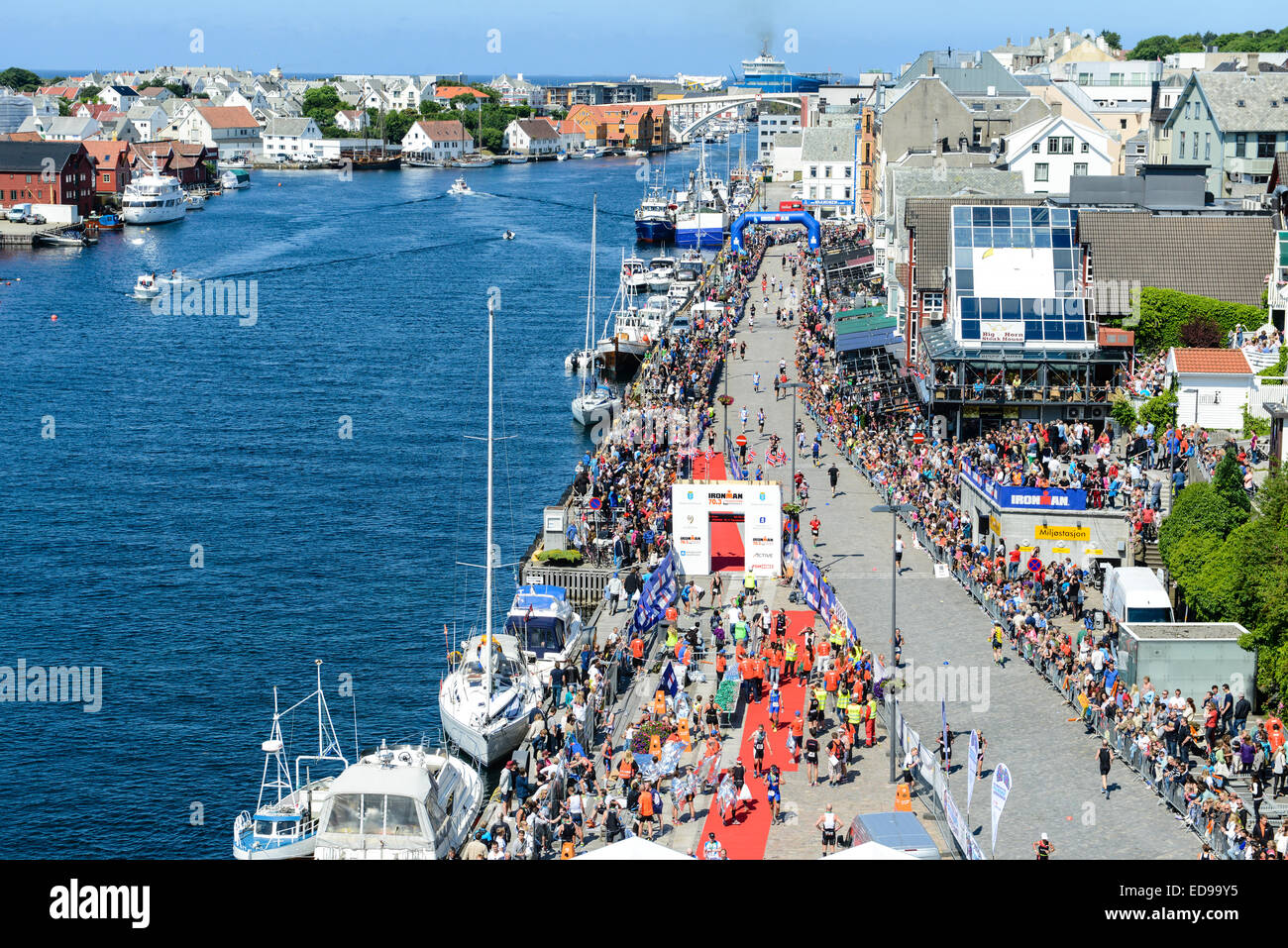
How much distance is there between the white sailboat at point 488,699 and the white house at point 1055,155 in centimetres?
4374

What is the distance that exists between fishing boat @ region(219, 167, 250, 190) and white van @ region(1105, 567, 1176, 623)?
161m

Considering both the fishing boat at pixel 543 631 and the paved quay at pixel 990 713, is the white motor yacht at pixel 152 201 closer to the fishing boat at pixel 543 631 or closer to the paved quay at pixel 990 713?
the paved quay at pixel 990 713

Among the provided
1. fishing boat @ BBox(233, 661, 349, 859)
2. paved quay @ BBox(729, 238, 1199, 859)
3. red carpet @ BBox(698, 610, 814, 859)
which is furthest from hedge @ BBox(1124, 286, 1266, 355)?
fishing boat @ BBox(233, 661, 349, 859)

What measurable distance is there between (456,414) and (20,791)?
3771 cm

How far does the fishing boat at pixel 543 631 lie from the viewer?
121 ft

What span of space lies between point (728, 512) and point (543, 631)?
17.4 ft

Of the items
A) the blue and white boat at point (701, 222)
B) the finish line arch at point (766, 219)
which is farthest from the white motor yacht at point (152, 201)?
the finish line arch at point (766, 219)

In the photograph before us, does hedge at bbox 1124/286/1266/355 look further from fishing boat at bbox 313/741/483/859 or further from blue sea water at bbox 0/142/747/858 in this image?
fishing boat at bbox 313/741/483/859

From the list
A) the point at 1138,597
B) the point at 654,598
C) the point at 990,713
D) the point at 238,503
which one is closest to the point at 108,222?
the point at 238,503

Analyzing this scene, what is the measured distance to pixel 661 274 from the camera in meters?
99.2

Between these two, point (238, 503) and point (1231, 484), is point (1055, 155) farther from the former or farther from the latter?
point (1231, 484)

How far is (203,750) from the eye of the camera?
34.3 meters

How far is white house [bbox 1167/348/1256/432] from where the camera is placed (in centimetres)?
4203
